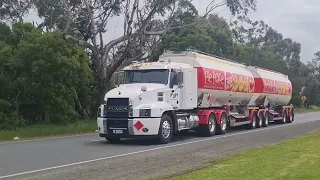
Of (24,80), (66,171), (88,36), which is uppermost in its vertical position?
(88,36)

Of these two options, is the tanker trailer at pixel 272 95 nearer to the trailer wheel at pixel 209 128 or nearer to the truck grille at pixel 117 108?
the trailer wheel at pixel 209 128

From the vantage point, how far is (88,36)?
124ft

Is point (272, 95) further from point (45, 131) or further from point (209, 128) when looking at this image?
point (45, 131)

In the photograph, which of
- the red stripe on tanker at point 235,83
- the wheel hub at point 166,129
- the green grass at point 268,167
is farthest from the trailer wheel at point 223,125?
the green grass at point 268,167

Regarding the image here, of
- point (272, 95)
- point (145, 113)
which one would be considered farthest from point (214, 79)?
point (272, 95)

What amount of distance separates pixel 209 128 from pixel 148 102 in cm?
516

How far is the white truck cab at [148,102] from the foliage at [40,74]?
8183 millimetres

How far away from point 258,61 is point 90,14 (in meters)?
54.1

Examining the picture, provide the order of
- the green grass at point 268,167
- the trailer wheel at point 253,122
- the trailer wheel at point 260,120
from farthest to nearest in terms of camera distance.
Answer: the trailer wheel at point 260,120
the trailer wheel at point 253,122
the green grass at point 268,167

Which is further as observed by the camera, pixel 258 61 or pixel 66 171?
pixel 258 61

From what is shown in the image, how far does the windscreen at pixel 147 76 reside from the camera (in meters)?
20.4

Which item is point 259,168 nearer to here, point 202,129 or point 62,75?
point 202,129

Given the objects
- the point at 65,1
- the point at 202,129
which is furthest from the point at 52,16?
the point at 202,129

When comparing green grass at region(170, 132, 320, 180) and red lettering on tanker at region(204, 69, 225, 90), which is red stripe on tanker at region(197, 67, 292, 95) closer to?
red lettering on tanker at region(204, 69, 225, 90)
